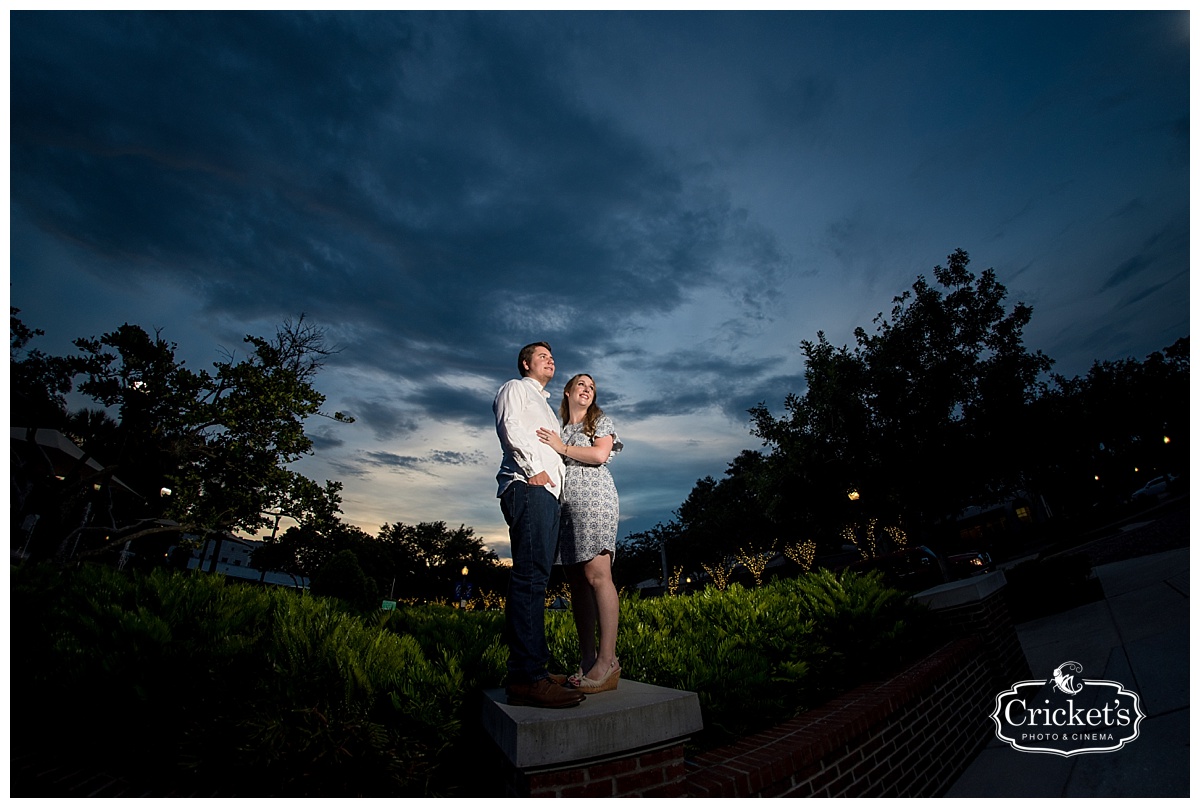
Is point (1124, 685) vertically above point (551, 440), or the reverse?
point (551, 440)

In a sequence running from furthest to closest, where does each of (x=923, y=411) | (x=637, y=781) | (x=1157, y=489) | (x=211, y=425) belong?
1. (x=1157, y=489)
2. (x=923, y=411)
3. (x=211, y=425)
4. (x=637, y=781)

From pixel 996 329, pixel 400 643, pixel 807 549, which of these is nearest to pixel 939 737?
pixel 400 643

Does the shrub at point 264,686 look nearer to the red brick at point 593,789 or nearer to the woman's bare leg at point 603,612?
the red brick at point 593,789

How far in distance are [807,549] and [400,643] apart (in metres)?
24.7

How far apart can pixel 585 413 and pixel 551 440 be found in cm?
47

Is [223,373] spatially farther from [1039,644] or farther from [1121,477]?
[1121,477]

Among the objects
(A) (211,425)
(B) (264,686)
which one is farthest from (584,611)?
(A) (211,425)

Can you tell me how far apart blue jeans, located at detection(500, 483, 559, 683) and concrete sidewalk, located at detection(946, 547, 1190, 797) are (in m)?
3.75

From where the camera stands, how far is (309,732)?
8.33ft

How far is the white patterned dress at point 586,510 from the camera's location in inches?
118

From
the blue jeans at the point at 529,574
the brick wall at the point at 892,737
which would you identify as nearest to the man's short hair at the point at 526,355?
the blue jeans at the point at 529,574

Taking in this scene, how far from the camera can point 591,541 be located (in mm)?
2994

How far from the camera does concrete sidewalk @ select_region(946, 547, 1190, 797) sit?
345 centimetres

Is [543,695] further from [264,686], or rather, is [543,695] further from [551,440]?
[264,686]
